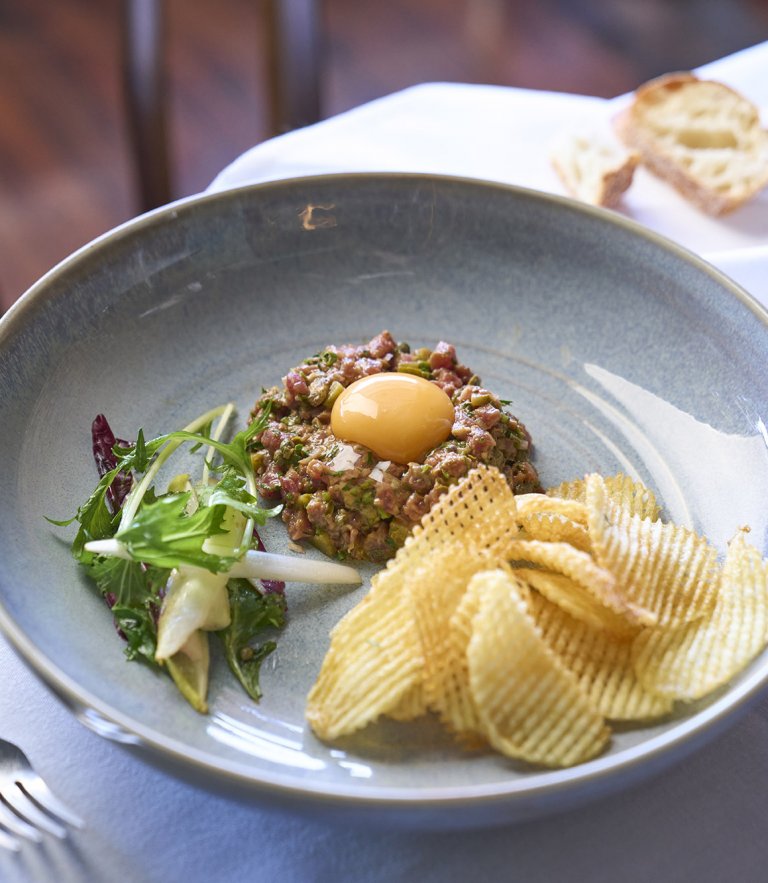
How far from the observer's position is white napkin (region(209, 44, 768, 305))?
3301mm

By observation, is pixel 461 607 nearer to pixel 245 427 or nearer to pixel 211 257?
pixel 245 427

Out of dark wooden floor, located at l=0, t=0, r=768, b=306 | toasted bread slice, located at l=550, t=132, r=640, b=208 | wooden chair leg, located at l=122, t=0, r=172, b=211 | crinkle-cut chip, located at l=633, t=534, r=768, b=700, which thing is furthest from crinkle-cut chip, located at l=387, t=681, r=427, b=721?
dark wooden floor, located at l=0, t=0, r=768, b=306

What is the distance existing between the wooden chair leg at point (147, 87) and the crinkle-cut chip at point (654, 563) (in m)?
2.90

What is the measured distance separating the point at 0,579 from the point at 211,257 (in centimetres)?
119

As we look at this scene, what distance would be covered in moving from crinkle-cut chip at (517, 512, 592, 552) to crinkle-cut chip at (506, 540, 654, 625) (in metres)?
0.13

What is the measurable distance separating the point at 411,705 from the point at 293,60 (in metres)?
2.92

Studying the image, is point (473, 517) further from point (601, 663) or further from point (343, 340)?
point (343, 340)

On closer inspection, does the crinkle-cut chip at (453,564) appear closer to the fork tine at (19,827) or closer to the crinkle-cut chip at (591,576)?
the crinkle-cut chip at (591,576)

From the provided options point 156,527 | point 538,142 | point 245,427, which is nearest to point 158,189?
point 538,142

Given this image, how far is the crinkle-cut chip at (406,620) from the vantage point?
1801 millimetres

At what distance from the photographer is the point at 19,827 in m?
1.77

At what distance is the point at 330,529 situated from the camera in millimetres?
2326

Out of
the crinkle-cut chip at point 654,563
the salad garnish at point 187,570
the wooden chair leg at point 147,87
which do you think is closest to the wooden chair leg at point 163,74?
the wooden chair leg at point 147,87

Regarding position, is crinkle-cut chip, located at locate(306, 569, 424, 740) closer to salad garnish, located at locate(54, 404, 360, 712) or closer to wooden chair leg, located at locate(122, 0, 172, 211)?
salad garnish, located at locate(54, 404, 360, 712)
